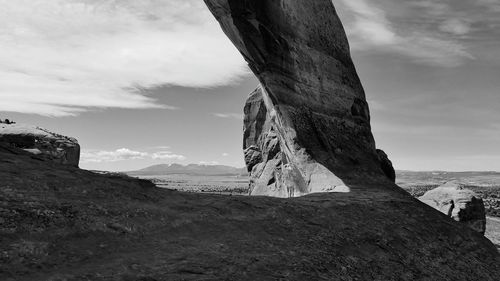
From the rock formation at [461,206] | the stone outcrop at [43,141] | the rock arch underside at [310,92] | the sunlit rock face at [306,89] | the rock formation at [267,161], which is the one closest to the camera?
the stone outcrop at [43,141]

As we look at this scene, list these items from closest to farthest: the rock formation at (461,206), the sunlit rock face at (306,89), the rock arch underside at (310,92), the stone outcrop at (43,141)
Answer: the stone outcrop at (43,141), the rock arch underside at (310,92), the sunlit rock face at (306,89), the rock formation at (461,206)

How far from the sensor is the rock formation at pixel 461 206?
33.0 meters

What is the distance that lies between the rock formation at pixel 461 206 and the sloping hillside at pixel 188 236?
64.3 feet

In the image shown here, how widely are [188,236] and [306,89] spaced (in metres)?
16.1

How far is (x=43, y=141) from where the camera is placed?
18.8 metres

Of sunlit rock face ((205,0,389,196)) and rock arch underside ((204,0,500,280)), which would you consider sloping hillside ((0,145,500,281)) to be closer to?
rock arch underside ((204,0,500,280))

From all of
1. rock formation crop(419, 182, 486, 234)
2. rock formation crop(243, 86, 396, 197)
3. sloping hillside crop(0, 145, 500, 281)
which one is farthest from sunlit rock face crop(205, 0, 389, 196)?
rock formation crop(419, 182, 486, 234)

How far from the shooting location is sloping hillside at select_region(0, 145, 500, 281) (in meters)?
7.03

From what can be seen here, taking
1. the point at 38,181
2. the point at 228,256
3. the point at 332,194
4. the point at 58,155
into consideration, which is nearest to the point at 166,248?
the point at 228,256

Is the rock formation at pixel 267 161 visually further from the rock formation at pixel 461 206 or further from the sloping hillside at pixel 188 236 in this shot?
the rock formation at pixel 461 206

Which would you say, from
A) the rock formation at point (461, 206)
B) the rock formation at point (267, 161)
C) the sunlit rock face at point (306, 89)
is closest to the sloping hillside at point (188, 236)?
the rock formation at point (267, 161)

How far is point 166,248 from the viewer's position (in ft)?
26.9

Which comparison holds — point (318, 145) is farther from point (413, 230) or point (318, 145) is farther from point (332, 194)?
point (413, 230)

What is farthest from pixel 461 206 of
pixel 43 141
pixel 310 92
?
pixel 43 141
